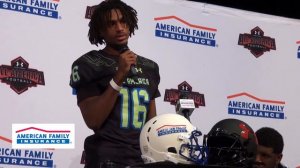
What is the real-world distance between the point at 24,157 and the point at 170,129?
1.37 meters

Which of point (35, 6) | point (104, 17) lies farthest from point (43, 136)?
point (104, 17)

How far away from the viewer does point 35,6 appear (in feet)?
13.1

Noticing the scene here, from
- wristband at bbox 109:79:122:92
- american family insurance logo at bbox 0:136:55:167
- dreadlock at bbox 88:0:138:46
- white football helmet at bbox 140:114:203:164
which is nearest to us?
white football helmet at bbox 140:114:203:164

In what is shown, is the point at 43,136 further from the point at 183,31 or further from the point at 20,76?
the point at 183,31

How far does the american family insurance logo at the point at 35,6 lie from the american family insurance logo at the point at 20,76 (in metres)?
0.31

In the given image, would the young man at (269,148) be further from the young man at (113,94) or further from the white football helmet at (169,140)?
the white football helmet at (169,140)

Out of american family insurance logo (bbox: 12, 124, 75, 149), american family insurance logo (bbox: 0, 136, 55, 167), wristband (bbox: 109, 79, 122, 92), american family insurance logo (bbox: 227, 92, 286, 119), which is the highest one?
wristband (bbox: 109, 79, 122, 92)

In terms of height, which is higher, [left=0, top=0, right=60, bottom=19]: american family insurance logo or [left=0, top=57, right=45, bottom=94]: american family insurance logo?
[left=0, top=0, right=60, bottom=19]: american family insurance logo

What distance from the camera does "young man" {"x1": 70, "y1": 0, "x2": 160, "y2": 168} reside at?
3.07 m

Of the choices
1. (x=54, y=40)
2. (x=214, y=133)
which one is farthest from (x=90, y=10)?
(x=214, y=133)

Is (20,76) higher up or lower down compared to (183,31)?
lower down

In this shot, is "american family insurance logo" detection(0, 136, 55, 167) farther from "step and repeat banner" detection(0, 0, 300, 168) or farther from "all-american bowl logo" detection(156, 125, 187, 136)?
"all-american bowl logo" detection(156, 125, 187, 136)

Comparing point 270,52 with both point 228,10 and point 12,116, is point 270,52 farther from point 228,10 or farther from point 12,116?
point 12,116

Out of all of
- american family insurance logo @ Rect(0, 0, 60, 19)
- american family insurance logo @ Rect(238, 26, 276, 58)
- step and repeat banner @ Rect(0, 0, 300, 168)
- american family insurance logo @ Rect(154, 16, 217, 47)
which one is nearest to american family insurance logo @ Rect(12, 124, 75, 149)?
step and repeat banner @ Rect(0, 0, 300, 168)
